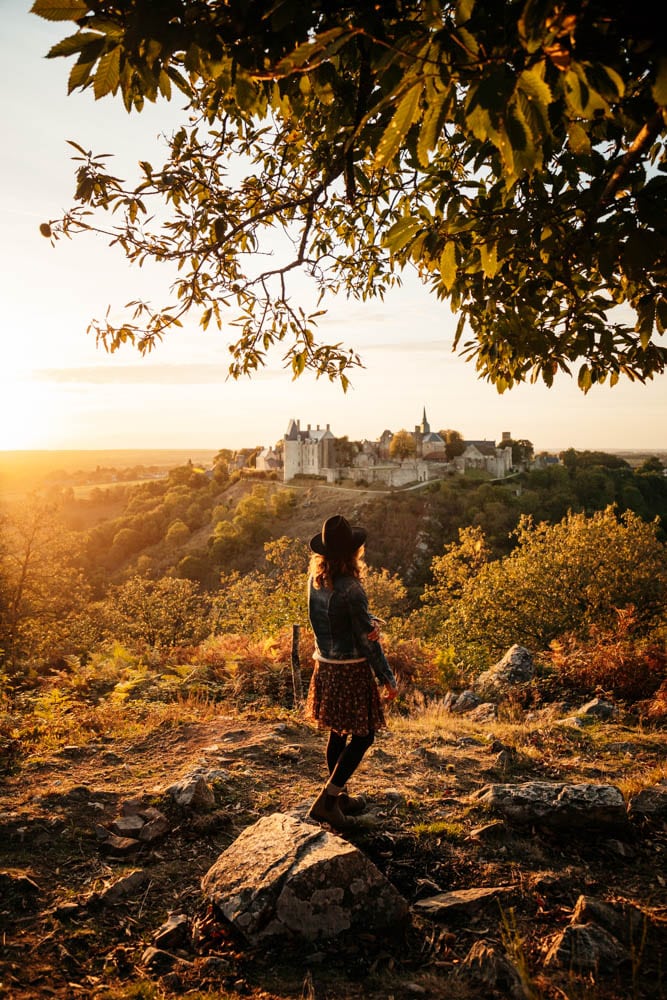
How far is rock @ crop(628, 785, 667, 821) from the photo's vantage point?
4543mm

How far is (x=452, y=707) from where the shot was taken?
9164mm

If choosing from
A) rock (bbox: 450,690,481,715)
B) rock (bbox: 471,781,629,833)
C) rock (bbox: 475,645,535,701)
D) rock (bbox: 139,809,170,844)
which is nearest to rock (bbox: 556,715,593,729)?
rock (bbox: 450,690,481,715)

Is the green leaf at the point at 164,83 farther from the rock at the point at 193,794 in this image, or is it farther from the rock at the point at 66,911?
the rock at the point at 193,794

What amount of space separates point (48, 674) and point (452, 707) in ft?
27.3

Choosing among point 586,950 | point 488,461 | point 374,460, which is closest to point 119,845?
point 586,950

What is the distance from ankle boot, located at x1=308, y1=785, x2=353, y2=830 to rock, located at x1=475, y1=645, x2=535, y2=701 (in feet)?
18.7

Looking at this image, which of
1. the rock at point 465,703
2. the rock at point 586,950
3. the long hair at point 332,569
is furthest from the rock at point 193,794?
the rock at point 465,703

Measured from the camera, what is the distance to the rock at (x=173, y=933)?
3.17m

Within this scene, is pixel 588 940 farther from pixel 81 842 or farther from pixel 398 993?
pixel 81 842

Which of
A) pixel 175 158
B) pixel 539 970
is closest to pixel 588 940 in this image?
pixel 539 970

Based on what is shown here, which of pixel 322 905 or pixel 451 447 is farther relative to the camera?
pixel 451 447

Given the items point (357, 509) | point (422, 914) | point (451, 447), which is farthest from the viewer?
point (451, 447)

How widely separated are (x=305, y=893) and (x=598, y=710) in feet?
19.6

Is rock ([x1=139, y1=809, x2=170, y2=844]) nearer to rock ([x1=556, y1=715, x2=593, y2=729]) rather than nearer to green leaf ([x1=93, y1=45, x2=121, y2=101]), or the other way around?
green leaf ([x1=93, y1=45, x2=121, y2=101])
